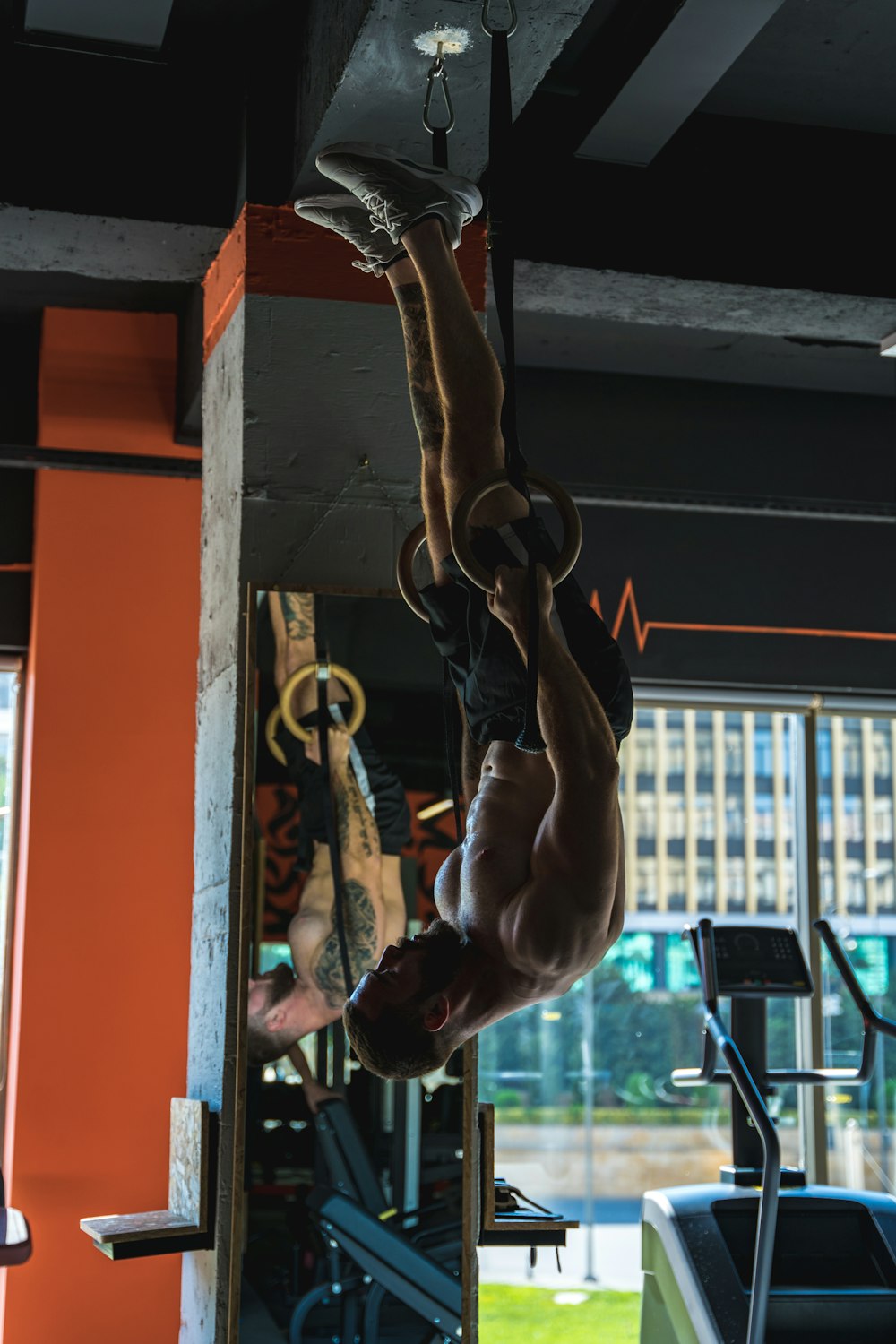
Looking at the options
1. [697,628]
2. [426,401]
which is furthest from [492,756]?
[697,628]

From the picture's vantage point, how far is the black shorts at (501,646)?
7.48ft

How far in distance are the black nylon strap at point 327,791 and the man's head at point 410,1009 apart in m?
1.04

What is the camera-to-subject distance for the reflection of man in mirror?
3391 millimetres

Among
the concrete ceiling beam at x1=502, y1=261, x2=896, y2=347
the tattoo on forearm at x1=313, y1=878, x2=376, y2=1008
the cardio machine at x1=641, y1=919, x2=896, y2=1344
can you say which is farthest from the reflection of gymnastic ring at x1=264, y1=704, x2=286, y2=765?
the cardio machine at x1=641, y1=919, x2=896, y2=1344

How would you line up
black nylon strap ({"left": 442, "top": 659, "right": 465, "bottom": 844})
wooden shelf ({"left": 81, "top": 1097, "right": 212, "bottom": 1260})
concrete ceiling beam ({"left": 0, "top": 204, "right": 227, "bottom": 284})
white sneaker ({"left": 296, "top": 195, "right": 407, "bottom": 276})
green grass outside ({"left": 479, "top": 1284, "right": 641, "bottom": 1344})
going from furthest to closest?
1. green grass outside ({"left": 479, "top": 1284, "right": 641, "bottom": 1344})
2. concrete ceiling beam ({"left": 0, "top": 204, "right": 227, "bottom": 284})
3. wooden shelf ({"left": 81, "top": 1097, "right": 212, "bottom": 1260})
4. white sneaker ({"left": 296, "top": 195, "right": 407, "bottom": 276})
5. black nylon strap ({"left": 442, "top": 659, "right": 465, "bottom": 844})

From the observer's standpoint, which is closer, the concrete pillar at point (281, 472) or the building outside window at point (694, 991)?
the concrete pillar at point (281, 472)

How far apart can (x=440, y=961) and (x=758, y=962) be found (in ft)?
9.01

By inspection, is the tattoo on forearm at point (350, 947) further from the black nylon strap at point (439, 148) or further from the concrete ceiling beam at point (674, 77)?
the concrete ceiling beam at point (674, 77)

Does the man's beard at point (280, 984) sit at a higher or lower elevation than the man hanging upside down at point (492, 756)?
lower

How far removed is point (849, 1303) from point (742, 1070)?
2.97ft

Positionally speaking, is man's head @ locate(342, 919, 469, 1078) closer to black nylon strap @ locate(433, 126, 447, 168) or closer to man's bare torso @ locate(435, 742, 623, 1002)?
man's bare torso @ locate(435, 742, 623, 1002)

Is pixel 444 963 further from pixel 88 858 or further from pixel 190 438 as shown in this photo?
pixel 190 438

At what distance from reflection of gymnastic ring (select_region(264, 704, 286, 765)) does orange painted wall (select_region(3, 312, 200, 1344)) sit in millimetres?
2018

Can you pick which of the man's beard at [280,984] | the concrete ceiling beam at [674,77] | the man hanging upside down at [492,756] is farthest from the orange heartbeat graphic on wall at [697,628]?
the man hanging upside down at [492,756]
